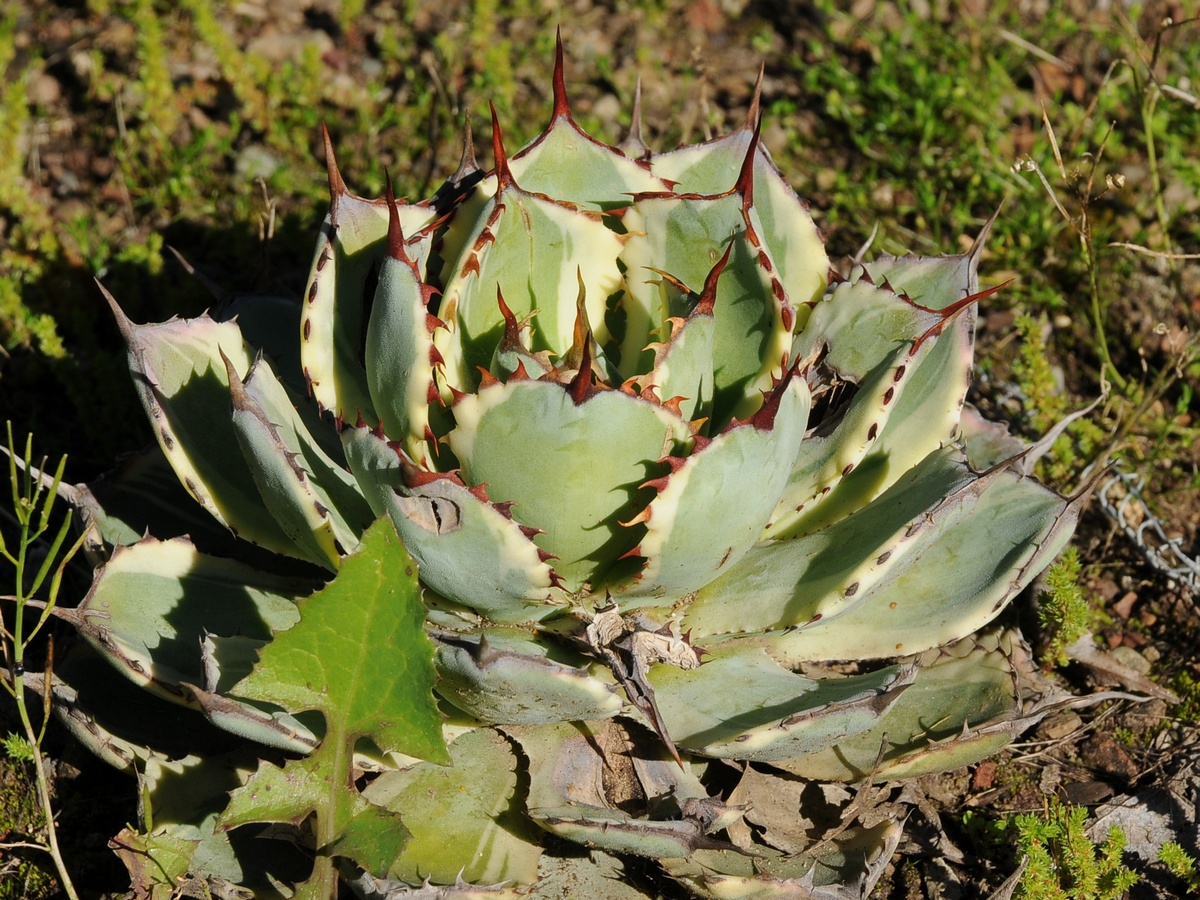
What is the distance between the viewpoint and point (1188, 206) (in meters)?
4.09

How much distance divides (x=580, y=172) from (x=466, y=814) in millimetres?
1337

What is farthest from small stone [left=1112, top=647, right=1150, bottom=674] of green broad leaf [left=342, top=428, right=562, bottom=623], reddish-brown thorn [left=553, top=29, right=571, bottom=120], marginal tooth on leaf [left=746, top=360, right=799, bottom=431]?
reddish-brown thorn [left=553, top=29, right=571, bottom=120]

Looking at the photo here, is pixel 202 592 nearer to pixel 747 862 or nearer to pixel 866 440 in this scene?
pixel 747 862

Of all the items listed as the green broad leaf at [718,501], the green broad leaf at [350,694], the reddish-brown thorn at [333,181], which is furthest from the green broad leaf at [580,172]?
the green broad leaf at [350,694]

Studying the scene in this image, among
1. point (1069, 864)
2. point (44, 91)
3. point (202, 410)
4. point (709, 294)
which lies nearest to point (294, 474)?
point (202, 410)

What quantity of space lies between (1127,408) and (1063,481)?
0.38m

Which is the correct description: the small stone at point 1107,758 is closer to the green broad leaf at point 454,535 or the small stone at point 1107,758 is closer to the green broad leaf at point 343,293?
the green broad leaf at point 454,535

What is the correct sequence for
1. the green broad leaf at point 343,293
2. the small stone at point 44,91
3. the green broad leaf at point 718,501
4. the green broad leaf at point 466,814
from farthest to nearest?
the small stone at point 44,91 < the green broad leaf at point 343,293 < the green broad leaf at point 466,814 < the green broad leaf at point 718,501

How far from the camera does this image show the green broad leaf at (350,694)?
2.06m

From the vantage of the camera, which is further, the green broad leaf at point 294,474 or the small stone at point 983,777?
the small stone at point 983,777

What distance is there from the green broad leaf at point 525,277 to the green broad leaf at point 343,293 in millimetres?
143

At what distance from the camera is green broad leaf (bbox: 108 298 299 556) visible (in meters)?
2.47

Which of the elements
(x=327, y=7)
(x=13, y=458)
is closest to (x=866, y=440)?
(x=13, y=458)

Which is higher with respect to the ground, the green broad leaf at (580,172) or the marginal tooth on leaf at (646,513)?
the green broad leaf at (580,172)
